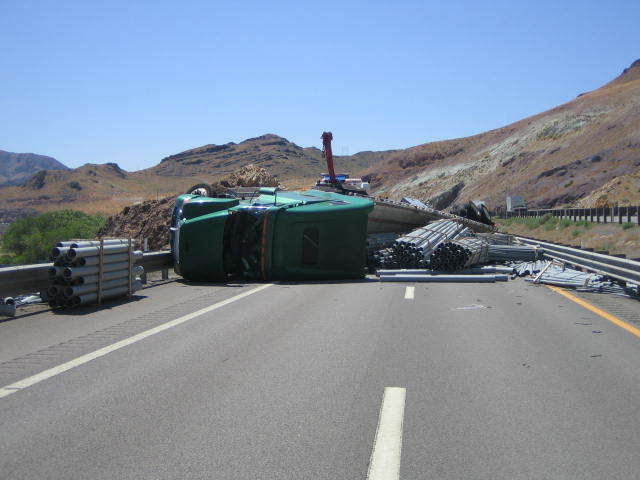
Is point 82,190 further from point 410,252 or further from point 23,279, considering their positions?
point 23,279

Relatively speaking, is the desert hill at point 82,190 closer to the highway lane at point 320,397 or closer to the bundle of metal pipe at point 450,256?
the bundle of metal pipe at point 450,256

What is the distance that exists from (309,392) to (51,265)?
6.80 meters

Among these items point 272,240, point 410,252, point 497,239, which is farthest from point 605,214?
point 272,240

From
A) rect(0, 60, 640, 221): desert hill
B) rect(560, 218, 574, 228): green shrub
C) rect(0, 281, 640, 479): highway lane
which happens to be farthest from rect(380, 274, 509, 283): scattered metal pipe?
rect(560, 218, 574, 228): green shrub

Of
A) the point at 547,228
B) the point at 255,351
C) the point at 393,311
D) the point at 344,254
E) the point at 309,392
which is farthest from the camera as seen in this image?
the point at 547,228

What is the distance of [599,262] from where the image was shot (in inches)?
512

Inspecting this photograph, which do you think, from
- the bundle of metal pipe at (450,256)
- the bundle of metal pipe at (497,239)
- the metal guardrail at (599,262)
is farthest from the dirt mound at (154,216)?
the metal guardrail at (599,262)

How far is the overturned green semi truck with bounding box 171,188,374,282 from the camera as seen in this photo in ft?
46.8

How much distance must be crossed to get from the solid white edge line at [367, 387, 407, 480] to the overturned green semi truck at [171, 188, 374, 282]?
9034 millimetres

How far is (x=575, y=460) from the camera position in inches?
158


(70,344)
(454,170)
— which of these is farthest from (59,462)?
(454,170)

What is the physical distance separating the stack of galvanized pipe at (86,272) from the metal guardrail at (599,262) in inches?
364

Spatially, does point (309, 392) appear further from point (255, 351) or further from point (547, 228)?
point (547, 228)

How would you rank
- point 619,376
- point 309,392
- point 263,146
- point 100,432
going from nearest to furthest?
point 100,432 → point 309,392 → point 619,376 → point 263,146
